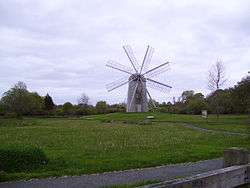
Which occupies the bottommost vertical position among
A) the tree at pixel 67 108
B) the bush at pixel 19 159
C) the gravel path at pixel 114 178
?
the gravel path at pixel 114 178

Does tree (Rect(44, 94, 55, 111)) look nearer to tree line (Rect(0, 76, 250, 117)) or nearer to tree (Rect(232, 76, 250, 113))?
tree line (Rect(0, 76, 250, 117))

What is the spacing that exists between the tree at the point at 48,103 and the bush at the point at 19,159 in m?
105

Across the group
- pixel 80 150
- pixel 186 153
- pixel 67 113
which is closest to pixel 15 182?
pixel 80 150

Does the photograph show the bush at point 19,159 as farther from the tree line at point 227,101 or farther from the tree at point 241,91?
the tree at point 241,91

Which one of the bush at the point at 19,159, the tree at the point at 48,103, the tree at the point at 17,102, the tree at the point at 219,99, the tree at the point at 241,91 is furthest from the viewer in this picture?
the tree at the point at 48,103

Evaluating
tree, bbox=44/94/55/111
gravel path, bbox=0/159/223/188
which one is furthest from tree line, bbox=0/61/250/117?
gravel path, bbox=0/159/223/188

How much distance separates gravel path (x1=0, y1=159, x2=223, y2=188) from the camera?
12598 mm

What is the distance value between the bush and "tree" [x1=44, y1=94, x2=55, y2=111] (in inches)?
Answer: 4129

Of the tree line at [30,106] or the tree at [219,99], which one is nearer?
the tree at [219,99]

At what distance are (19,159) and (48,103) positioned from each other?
10818 centimetres

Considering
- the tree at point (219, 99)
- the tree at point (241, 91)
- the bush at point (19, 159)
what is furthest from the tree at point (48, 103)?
the bush at point (19, 159)

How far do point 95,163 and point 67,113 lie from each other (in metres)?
101

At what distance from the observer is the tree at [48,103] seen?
120m

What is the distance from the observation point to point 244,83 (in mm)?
69312
